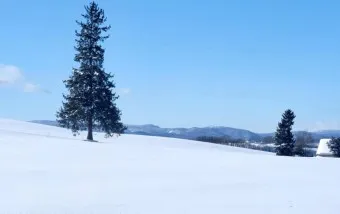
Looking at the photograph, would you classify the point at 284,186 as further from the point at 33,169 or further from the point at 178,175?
the point at 33,169

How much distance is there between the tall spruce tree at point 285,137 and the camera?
62156 millimetres

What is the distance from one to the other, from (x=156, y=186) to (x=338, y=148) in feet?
214

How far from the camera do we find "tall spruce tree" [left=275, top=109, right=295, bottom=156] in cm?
6216

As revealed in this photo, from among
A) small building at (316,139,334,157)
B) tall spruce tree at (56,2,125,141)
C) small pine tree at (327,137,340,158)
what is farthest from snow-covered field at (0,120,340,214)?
small building at (316,139,334,157)

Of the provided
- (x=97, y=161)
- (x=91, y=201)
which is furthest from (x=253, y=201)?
(x=97, y=161)

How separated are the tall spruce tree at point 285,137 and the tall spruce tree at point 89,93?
31.9 metres

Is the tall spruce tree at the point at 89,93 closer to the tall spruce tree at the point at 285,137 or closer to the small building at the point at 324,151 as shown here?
the tall spruce tree at the point at 285,137

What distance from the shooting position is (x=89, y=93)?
35.9 m

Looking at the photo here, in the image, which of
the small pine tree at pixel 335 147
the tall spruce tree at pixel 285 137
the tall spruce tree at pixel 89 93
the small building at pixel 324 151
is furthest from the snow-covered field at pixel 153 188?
the small building at pixel 324 151

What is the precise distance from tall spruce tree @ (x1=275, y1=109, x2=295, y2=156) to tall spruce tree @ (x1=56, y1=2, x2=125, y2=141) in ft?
105

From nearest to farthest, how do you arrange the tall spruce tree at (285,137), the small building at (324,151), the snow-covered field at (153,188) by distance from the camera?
the snow-covered field at (153,188) → the tall spruce tree at (285,137) → the small building at (324,151)

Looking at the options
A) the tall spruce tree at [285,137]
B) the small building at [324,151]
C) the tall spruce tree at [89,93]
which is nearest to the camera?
the tall spruce tree at [89,93]

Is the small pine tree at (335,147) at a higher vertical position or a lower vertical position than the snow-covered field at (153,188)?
higher

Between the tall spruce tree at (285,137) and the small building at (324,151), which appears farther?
the small building at (324,151)
